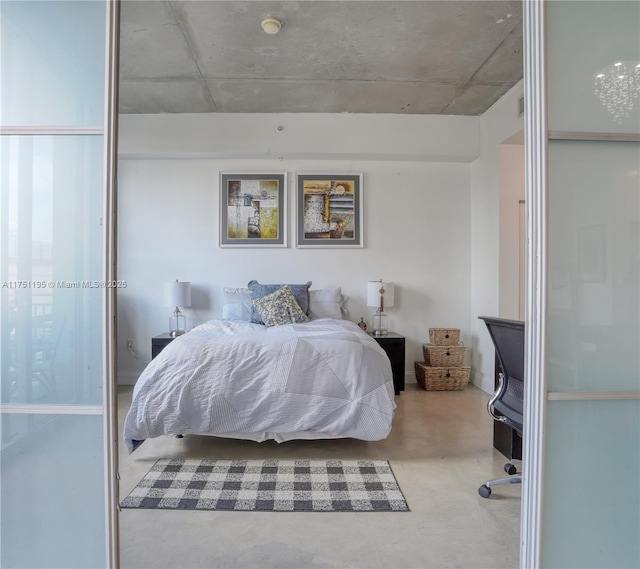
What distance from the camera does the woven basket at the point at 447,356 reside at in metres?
4.14

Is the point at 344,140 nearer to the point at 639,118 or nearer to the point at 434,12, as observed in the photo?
the point at 434,12

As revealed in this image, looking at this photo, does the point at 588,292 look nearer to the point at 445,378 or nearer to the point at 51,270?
the point at 51,270

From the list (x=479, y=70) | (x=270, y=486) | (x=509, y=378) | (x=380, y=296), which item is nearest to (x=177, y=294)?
(x=380, y=296)

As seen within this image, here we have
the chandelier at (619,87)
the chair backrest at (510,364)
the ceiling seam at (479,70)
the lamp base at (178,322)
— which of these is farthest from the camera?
the lamp base at (178,322)

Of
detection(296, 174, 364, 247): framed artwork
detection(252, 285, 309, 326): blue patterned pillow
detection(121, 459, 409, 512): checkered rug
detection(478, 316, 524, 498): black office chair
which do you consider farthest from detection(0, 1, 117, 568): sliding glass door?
detection(296, 174, 364, 247): framed artwork

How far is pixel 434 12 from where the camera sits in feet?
8.35

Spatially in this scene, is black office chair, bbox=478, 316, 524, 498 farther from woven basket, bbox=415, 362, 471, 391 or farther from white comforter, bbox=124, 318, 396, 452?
woven basket, bbox=415, 362, 471, 391

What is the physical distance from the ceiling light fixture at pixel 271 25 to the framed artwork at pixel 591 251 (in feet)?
8.10

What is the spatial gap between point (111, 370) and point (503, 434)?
8.00ft

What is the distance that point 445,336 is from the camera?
423 cm

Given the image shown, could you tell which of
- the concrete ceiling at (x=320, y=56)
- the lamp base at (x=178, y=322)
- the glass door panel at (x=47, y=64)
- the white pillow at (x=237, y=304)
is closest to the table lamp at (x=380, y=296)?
the white pillow at (x=237, y=304)

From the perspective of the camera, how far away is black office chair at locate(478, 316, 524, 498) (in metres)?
1.92

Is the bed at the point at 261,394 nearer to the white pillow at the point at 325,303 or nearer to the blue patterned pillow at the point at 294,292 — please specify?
the blue patterned pillow at the point at 294,292

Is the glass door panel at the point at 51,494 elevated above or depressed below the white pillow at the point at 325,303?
below
